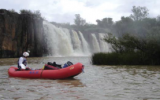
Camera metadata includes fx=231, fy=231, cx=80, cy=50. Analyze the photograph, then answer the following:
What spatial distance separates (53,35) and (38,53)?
395 centimetres

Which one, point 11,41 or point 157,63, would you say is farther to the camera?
point 11,41

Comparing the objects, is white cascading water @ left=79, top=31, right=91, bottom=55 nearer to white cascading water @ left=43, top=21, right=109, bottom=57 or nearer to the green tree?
white cascading water @ left=43, top=21, right=109, bottom=57

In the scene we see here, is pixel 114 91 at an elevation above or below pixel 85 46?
below

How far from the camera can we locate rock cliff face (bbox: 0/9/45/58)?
2978cm

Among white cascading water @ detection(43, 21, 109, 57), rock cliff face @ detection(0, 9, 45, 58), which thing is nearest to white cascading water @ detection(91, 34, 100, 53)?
white cascading water @ detection(43, 21, 109, 57)

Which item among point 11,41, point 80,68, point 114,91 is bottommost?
point 114,91

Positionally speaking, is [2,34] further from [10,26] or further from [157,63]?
[157,63]

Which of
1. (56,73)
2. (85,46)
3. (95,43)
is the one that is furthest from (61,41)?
(56,73)

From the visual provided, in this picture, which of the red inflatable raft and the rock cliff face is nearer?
the red inflatable raft

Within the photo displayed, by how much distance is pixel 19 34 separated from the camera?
32.4 metres

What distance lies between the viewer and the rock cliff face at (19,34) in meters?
29.8

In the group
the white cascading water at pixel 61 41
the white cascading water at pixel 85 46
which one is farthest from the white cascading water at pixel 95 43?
the white cascading water at pixel 61 41

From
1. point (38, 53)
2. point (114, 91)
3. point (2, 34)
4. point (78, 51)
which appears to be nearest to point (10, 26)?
point (2, 34)

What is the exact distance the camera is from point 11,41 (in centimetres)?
3077
